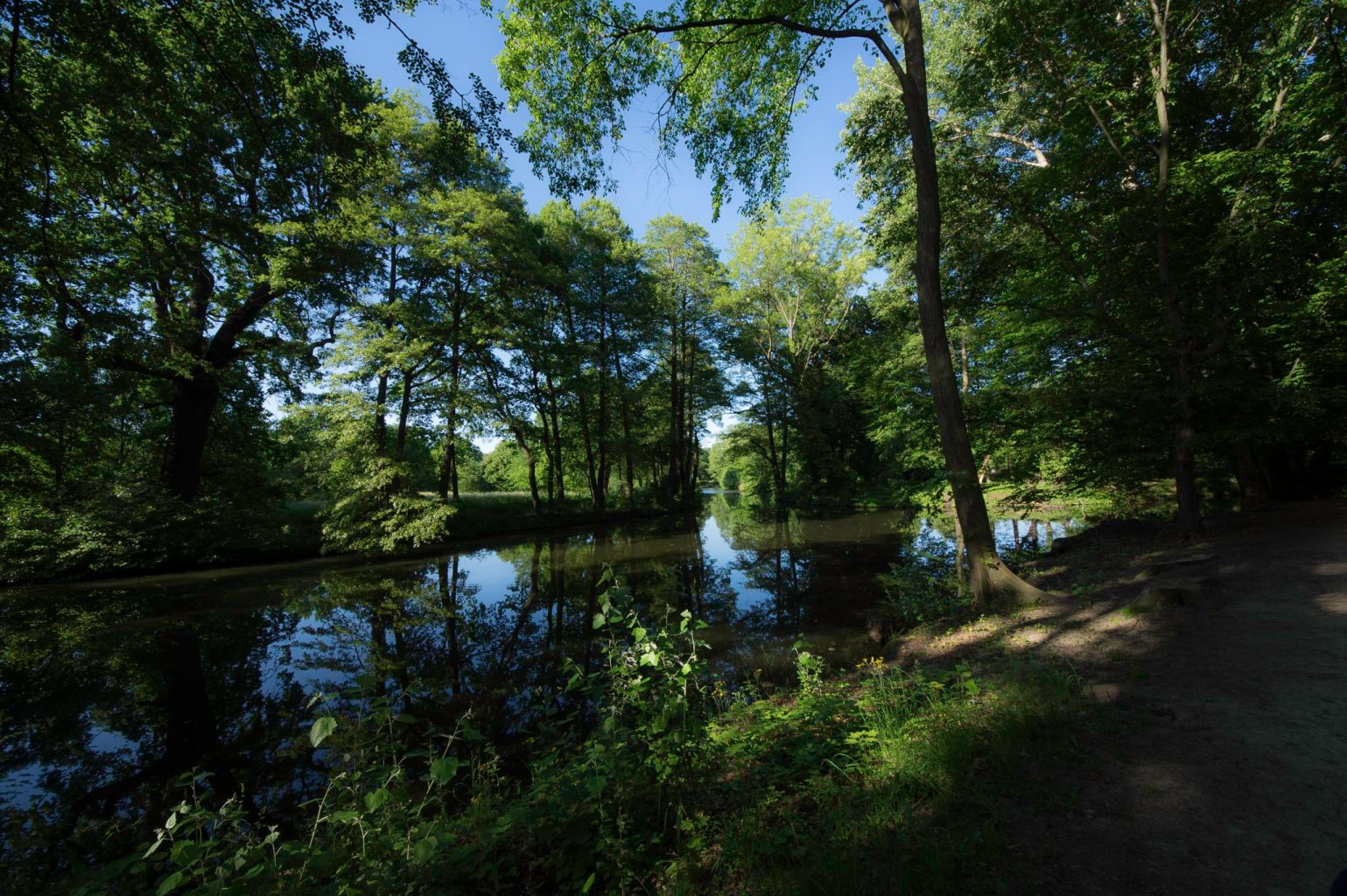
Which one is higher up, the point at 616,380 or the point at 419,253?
the point at 419,253

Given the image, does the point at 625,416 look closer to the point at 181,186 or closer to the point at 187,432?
the point at 187,432

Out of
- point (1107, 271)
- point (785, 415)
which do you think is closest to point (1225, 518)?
point (1107, 271)

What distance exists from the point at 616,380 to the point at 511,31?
1941 centimetres

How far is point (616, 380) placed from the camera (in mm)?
25953

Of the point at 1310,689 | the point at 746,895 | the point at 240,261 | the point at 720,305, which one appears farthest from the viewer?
the point at 720,305

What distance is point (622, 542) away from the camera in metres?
17.8

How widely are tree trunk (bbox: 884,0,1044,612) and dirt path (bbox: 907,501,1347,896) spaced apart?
2.24ft

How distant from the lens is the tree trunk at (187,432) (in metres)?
14.0

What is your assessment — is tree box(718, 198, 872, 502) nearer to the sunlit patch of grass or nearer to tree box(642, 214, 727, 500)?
tree box(642, 214, 727, 500)

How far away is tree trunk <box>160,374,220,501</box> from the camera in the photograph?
13953mm

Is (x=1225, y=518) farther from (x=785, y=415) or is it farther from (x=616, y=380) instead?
(x=616, y=380)

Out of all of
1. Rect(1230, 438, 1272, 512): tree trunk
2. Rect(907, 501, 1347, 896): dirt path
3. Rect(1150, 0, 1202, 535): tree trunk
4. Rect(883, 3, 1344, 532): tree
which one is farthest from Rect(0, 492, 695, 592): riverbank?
Rect(1230, 438, 1272, 512): tree trunk

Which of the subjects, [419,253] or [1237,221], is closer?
[1237,221]

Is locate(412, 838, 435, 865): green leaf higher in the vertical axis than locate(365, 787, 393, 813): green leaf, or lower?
lower
